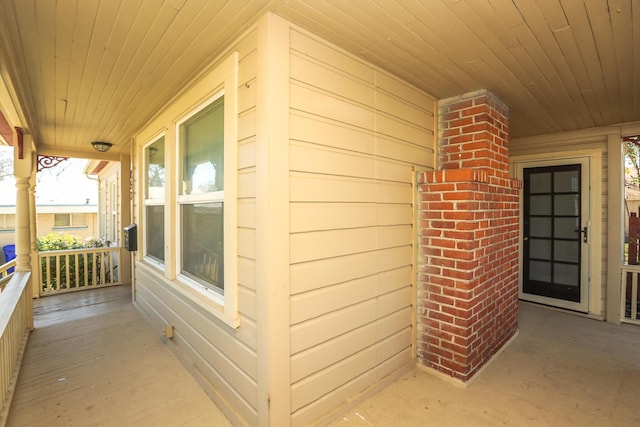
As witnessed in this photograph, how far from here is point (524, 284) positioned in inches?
175

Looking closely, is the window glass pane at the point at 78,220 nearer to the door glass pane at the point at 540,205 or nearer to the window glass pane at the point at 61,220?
the window glass pane at the point at 61,220

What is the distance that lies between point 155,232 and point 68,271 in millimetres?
2894

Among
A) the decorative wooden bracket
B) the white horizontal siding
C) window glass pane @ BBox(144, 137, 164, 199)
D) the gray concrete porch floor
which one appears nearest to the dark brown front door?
the gray concrete porch floor

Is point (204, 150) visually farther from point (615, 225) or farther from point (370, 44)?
point (615, 225)

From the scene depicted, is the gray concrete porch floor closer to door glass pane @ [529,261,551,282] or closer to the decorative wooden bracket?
door glass pane @ [529,261,551,282]

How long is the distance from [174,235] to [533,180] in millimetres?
4833

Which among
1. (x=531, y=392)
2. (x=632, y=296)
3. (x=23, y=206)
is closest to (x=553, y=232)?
(x=632, y=296)

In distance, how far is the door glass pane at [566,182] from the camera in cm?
403

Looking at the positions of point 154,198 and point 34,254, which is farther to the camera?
point 34,254

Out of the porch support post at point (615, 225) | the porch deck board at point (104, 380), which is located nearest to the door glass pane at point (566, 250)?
the porch support post at point (615, 225)

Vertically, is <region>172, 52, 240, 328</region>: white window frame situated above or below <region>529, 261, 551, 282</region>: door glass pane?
above

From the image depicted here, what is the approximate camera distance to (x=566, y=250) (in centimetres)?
411

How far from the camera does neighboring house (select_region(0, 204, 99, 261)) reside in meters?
12.2

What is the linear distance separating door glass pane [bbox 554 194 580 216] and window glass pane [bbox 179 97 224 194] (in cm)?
453
